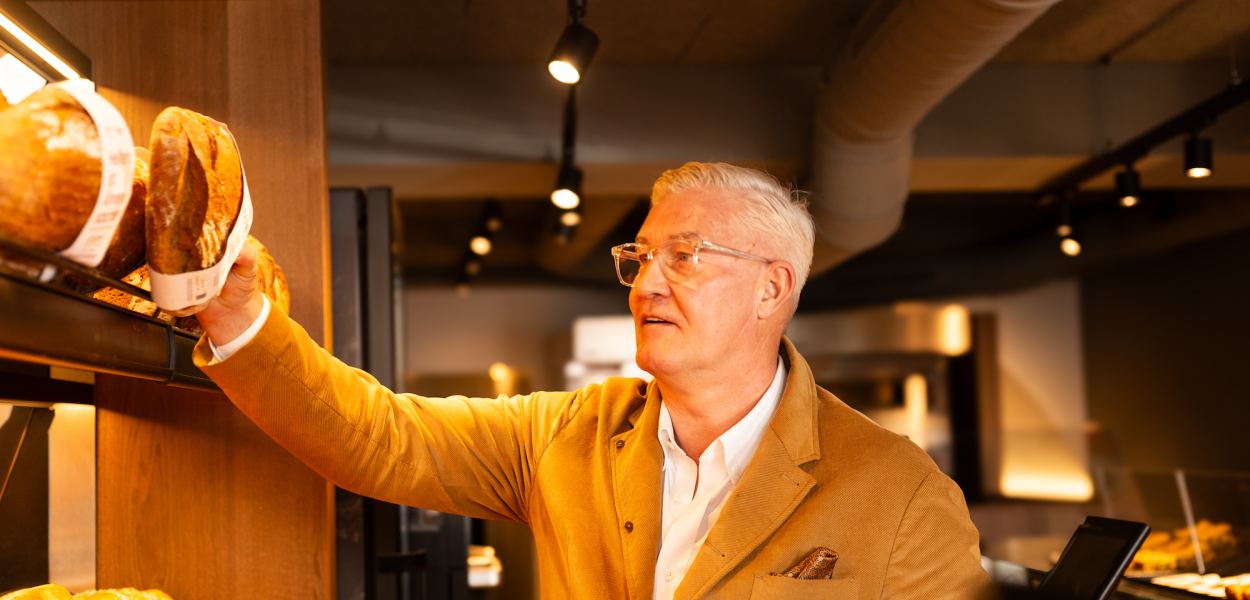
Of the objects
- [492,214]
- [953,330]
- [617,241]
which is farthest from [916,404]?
[492,214]

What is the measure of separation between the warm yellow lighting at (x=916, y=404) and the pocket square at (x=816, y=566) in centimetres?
778

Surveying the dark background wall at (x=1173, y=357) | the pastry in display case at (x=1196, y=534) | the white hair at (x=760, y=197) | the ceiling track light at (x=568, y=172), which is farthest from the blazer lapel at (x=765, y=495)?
the dark background wall at (x=1173, y=357)

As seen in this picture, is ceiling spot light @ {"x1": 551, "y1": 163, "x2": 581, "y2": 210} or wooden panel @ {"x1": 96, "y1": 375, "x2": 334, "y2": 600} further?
ceiling spot light @ {"x1": 551, "y1": 163, "x2": 581, "y2": 210}

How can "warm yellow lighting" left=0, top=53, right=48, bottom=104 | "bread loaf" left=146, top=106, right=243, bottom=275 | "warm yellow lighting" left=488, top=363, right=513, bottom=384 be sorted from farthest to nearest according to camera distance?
"warm yellow lighting" left=488, top=363, right=513, bottom=384
"warm yellow lighting" left=0, top=53, right=48, bottom=104
"bread loaf" left=146, top=106, right=243, bottom=275

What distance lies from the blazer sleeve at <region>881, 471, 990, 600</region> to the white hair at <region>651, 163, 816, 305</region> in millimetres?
431

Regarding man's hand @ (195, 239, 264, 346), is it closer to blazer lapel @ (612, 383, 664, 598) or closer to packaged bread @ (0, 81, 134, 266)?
packaged bread @ (0, 81, 134, 266)

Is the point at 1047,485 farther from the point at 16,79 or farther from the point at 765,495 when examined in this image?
the point at 16,79

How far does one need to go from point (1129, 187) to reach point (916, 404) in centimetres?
449

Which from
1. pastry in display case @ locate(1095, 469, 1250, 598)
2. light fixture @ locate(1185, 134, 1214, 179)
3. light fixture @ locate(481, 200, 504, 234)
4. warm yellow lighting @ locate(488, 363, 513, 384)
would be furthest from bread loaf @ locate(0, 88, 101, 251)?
warm yellow lighting @ locate(488, 363, 513, 384)

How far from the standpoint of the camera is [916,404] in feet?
30.5

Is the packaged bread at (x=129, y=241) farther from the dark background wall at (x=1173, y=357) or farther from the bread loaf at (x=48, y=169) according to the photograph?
the dark background wall at (x=1173, y=357)

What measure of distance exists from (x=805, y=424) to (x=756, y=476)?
0.14 m

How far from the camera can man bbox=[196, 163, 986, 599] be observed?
1.76m

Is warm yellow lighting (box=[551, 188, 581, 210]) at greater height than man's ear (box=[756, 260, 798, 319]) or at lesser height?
greater
